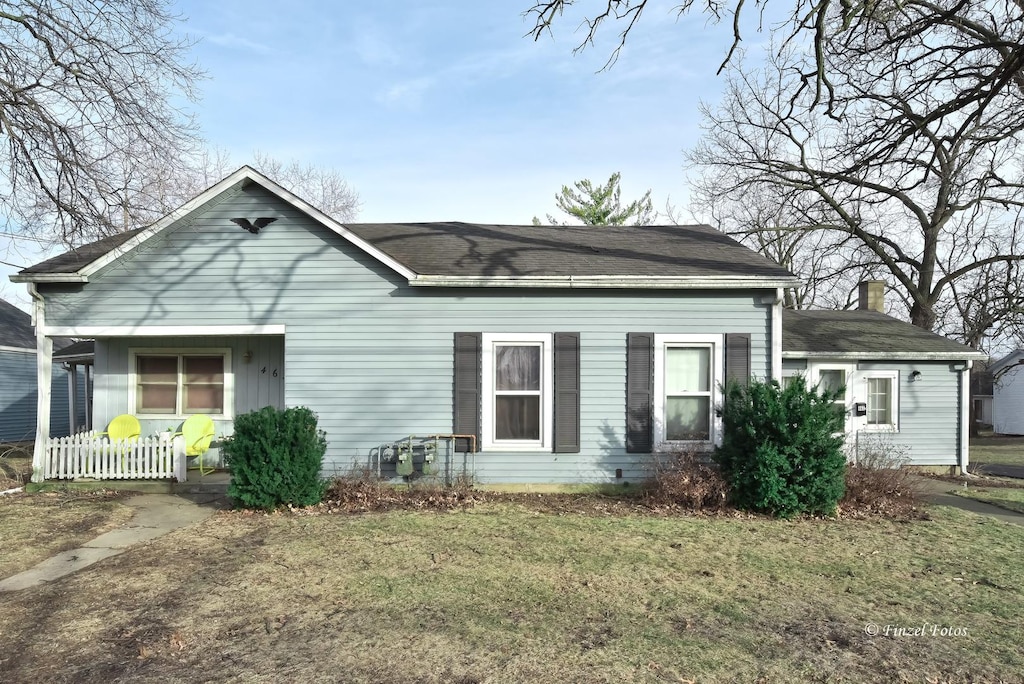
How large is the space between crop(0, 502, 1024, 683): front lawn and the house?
2.08 metres

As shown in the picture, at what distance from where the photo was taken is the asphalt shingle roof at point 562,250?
10477mm

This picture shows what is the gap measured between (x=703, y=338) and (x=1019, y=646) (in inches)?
241

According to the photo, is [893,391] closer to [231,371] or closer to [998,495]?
[998,495]

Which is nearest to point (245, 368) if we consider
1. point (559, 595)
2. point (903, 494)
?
point (559, 595)

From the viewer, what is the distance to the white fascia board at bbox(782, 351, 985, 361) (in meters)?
14.0

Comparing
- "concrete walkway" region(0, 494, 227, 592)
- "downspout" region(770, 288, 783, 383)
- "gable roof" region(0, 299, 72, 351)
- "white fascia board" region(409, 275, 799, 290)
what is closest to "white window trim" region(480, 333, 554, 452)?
"white fascia board" region(409, 275, 799, 290)

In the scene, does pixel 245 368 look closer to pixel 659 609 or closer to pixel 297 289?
pixel 297 289

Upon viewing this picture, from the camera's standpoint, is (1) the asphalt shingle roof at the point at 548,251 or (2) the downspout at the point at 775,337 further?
(1) the asphalt shingle roof at the point at 548,251

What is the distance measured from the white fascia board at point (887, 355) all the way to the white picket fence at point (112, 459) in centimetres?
1171

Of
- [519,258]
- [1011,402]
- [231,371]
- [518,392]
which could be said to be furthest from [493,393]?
[1011,402]

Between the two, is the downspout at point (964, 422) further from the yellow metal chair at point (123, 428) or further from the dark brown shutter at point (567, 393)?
the yellow metal chair at point (123, 428)

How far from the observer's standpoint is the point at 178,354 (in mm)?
12008

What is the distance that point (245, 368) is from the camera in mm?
12094

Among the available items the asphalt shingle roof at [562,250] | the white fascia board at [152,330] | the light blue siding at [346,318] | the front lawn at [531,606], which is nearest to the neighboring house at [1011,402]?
the asphalt shingle roof at [562,250]
